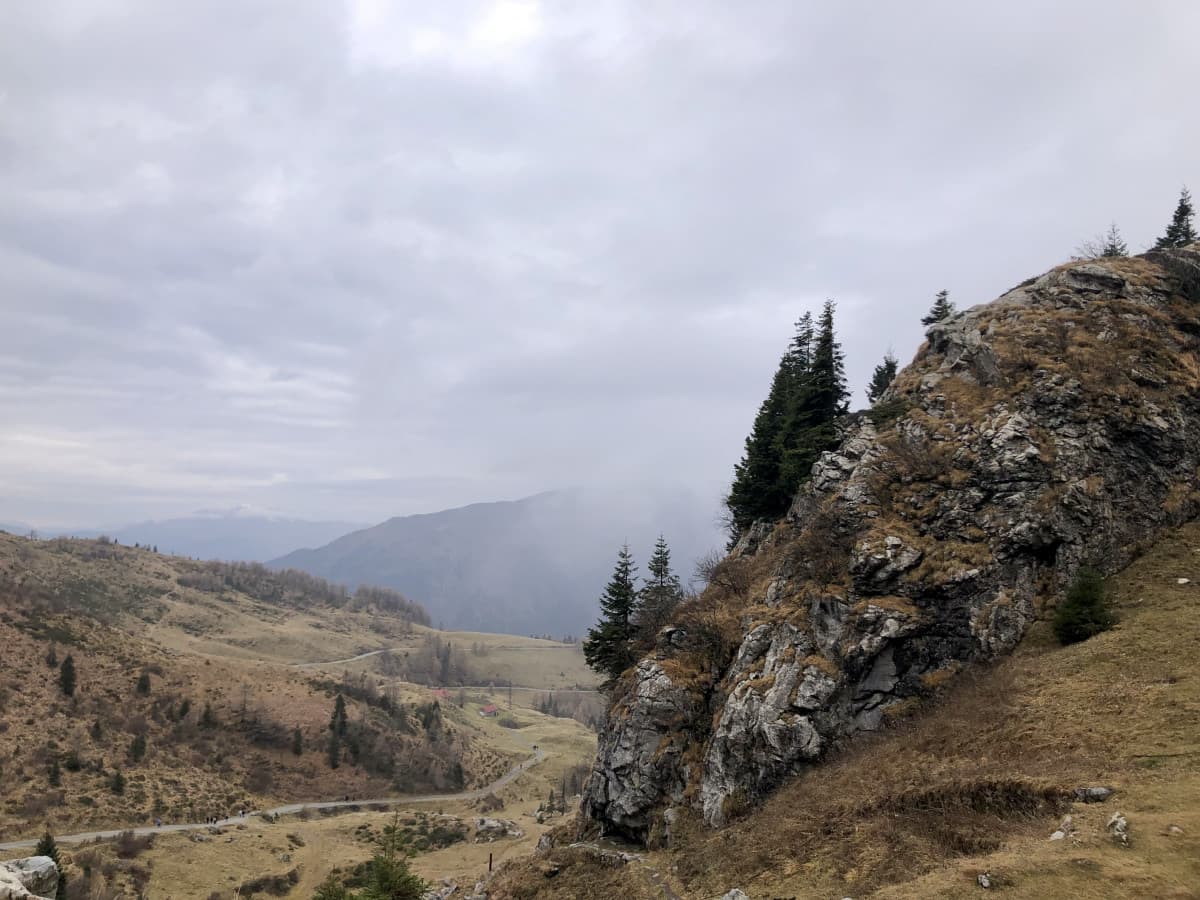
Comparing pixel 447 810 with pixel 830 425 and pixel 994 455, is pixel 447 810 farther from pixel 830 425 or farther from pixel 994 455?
pixel 994 455

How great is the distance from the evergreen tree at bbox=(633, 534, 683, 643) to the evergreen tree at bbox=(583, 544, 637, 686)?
91 centimetres

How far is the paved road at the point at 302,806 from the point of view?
63.4 meters

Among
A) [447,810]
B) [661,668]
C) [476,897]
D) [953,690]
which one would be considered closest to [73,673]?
[447,810]

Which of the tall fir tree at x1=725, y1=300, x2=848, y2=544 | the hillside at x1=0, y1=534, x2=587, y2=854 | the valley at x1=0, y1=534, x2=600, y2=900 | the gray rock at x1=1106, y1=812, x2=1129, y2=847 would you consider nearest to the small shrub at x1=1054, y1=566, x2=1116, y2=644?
the gray rock at x1=1106, y1=812, x2=1129, y2=847

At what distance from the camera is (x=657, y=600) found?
46.4 metres

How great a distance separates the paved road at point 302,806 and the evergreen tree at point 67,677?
37.2m

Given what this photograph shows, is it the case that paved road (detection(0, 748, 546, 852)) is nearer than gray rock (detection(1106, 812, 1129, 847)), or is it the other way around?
gray rock (detection(1106, 812, 1129, 847))

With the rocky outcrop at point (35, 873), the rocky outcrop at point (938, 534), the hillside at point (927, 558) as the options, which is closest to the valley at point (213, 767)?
the rocky outcrop at point (938, 534)

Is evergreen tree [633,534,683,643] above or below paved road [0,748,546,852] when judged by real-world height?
above

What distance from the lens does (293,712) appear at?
11881cm

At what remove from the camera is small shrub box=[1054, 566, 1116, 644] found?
80.6 ft

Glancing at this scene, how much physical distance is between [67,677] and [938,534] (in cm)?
12572

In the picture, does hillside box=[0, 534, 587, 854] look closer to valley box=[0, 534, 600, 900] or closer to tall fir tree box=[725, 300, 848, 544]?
valley box=[0, 534, 600, 900]

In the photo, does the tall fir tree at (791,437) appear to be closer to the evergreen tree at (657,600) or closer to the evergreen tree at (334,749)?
the evergreen tree at (657,600)
